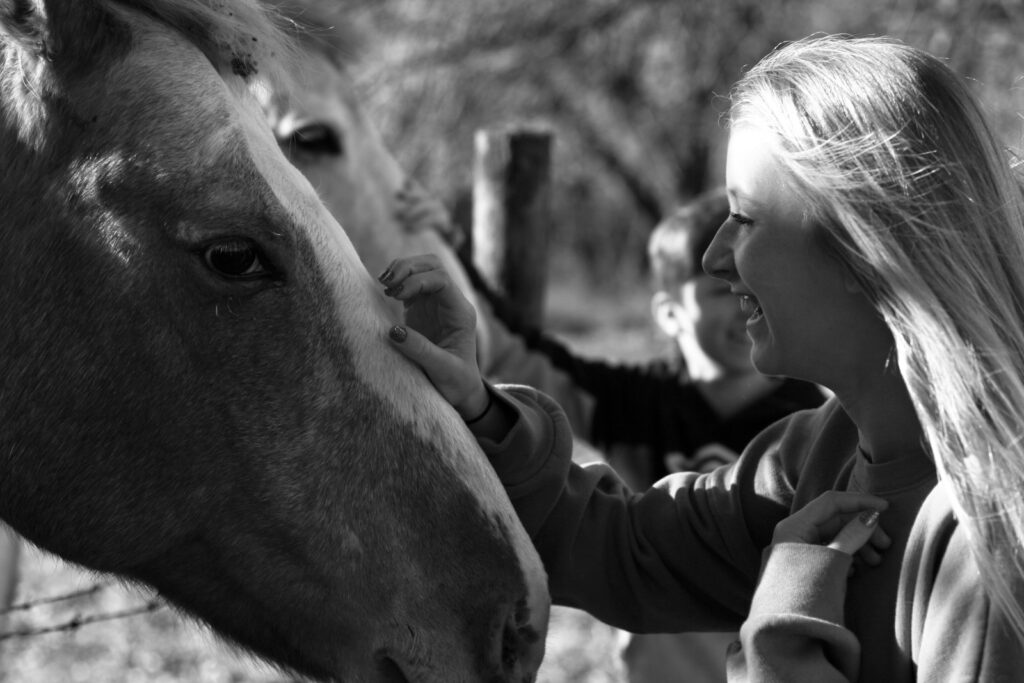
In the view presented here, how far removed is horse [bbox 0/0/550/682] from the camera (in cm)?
160

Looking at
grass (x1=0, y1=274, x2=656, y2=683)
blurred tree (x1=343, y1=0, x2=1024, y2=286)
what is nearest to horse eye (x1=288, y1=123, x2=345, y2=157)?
grass (x1=0, y1=274, x2=656, y2=683)

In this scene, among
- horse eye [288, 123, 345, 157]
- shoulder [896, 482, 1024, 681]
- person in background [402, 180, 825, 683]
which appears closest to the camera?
shoulder [896, 482, 1024, 681]

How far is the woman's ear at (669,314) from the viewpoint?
3.28 meters

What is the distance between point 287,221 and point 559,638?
399 cm

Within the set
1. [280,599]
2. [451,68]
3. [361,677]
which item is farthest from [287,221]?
[451,68]

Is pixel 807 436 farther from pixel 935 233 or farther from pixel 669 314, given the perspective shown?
pixel 669 314

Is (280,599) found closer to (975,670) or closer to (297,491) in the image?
(297,491)

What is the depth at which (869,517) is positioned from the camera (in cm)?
153

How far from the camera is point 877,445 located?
1.60 metres

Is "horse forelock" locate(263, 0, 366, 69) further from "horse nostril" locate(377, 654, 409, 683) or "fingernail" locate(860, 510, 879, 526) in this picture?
"fingernail" locate(860, 510, 879, 526)

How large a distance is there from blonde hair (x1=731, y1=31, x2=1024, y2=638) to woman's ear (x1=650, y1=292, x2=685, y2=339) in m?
1.66

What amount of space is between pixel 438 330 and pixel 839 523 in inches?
27.4

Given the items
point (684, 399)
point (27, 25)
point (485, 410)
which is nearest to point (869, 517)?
point (485, 410)

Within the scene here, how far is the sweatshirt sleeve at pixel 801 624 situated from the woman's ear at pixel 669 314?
1.78m
